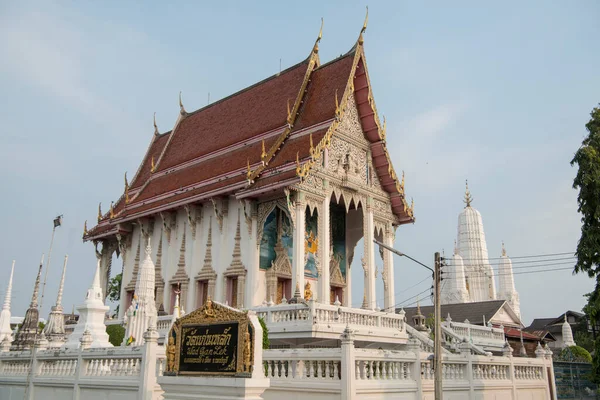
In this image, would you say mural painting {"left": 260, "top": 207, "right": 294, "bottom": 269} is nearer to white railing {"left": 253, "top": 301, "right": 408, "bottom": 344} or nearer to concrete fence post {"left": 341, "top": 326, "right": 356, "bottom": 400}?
white railing {"left": 253, "top": 301, "right": 408, "bottom": 344}

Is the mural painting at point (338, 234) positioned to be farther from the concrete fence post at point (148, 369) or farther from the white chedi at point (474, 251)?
the white chedi at point (474, 251)

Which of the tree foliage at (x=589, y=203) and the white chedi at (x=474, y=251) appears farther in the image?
the white chedi at (x=474, y=251)

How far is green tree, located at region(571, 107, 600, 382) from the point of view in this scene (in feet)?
47.2

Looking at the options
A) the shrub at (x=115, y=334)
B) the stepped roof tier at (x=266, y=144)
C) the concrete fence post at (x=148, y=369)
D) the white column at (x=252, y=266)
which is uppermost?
the stepped roof tier at (x=266, y=144)

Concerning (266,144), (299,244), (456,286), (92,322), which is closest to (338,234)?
(266,144)

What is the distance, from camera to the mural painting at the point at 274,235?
1811 centimetres

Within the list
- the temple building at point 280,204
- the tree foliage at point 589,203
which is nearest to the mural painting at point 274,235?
the temple building at point 280,204

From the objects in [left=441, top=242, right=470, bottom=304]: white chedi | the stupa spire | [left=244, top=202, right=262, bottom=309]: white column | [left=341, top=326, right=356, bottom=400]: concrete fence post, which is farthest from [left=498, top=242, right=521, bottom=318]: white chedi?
[left=341, top=326, right=356, bottom=400]: concrete fence post

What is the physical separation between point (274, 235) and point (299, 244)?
7.33 feet

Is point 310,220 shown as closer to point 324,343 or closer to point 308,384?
point 324,343

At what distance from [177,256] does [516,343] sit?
16.0m

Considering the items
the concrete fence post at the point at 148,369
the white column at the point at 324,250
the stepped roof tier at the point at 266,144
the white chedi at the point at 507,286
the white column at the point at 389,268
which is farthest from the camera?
the white chedi at the point at 507,286

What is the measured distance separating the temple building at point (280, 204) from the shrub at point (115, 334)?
3.32 meters

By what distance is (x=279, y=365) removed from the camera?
8992 mm
